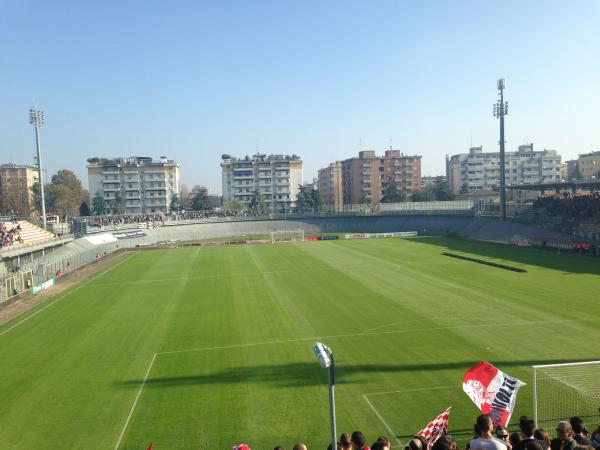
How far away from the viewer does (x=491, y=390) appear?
952 centimetres

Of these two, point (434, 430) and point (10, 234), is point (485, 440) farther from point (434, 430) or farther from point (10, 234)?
point (10, 234)

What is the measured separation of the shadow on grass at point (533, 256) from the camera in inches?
1484

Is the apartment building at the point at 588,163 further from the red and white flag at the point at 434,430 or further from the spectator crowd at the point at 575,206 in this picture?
the red and white flag at the point at 434,430

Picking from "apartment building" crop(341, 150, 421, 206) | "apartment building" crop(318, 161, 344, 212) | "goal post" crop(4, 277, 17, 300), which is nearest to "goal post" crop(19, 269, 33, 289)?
"goal post" crop(4, 277, 17, 300)

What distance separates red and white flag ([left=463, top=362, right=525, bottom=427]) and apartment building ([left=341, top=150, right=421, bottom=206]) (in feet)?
451

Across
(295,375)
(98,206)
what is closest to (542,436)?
(295,375)

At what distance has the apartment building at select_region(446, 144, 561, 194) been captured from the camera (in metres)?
145

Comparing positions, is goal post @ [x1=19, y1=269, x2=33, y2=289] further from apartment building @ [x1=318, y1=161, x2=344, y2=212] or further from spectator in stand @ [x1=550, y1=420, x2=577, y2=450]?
apartment building @ [x1=318, y1=161, x2=344, y2=212]

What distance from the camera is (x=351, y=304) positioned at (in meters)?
27.0

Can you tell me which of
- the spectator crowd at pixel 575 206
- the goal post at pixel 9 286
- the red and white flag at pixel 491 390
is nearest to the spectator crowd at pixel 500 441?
the red and white flag at pixel 491 390

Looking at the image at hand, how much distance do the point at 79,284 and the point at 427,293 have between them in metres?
27.2

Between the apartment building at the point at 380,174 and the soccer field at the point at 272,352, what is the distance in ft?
360

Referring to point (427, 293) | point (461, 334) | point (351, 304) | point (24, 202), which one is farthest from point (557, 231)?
point (24, 202)

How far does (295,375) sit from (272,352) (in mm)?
2762
